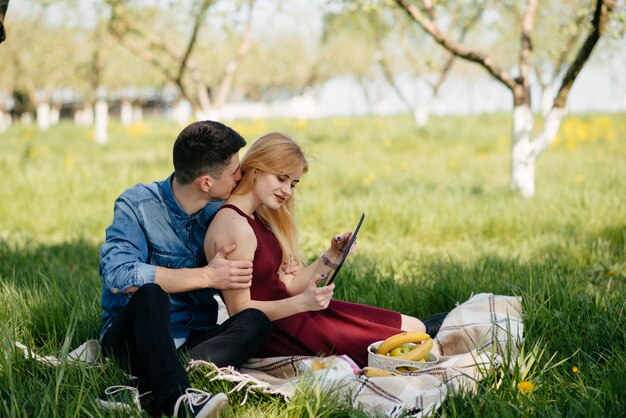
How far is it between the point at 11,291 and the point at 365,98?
219ft

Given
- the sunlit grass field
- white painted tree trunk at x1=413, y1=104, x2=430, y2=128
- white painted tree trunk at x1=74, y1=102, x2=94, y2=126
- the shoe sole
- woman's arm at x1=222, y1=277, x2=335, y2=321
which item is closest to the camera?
the shoe sole

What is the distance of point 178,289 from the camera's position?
270 centimetres

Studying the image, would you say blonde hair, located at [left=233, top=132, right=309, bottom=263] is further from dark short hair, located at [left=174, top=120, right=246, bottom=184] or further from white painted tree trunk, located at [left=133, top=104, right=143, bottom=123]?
white painted tree trunk, located at [left=133, top=104, right=143, bottom=123]

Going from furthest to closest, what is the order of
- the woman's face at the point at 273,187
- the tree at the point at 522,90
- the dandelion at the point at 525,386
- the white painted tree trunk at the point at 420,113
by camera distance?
the white painted tree trunk at the point at 420,113 < the tree at the point at 522,90 < the woman's face at the point at 273,187 < the dandelion at the point at 525,386

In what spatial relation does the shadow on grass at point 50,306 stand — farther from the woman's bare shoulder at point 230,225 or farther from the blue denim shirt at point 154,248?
the woman's bare shoulder at point 230,225

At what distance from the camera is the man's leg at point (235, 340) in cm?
271

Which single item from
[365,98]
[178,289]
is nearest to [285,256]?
[178,289]

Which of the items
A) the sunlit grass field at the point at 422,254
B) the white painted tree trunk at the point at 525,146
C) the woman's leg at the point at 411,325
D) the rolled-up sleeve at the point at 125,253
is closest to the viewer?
the sunlit grass field at the point at 422,254

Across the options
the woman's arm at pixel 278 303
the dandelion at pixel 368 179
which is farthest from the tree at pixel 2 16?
the dandelion at pixel 368 179

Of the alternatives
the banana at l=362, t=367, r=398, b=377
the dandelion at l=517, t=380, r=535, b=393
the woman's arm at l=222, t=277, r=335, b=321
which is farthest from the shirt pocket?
the dandelion at l=517, t=380, r=535, b=393

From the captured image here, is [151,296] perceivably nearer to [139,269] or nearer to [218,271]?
[139,269]

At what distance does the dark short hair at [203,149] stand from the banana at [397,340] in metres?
1.01

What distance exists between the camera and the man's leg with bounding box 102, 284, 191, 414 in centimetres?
237

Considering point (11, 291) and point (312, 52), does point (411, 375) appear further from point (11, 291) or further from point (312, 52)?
point (312, 52)
